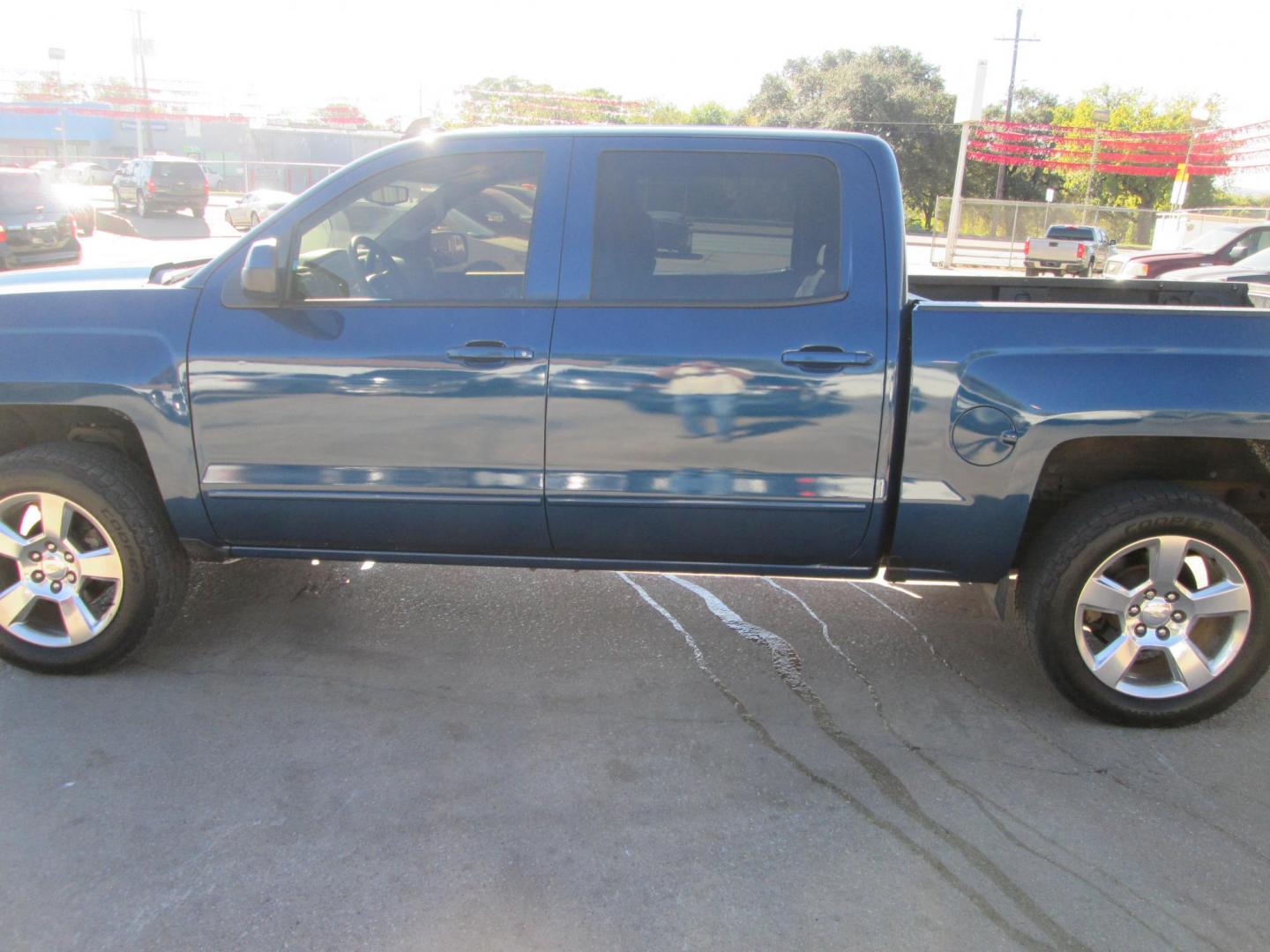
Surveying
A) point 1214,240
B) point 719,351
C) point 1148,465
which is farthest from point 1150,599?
point 1214,240

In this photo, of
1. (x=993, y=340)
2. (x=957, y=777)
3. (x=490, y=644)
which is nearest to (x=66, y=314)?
(x=490, y=644)

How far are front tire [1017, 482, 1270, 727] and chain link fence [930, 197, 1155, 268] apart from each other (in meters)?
28.2

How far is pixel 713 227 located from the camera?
3.37 meters

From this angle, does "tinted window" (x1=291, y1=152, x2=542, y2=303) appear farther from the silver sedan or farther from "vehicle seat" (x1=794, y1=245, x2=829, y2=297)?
the silver sedan

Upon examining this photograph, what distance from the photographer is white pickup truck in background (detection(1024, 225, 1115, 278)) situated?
2488 cm

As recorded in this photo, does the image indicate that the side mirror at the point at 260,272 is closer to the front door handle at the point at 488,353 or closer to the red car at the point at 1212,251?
the front door handle at the point at 488,353

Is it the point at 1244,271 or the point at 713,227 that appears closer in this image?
the point at 713,227

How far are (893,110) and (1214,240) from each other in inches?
1460

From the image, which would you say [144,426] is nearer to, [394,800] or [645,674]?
[394,800]

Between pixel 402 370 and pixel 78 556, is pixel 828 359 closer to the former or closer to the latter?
pixel 402 370

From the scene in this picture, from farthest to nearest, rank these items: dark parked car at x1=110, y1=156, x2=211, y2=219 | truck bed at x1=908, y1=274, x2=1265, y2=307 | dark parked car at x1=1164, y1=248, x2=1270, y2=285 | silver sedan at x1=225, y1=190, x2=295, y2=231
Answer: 1. silver sedan at x1=225, y1=190, x2=295, y2=231
2. dark parked car at x1=110, y1=156, x2=211, y2=219
3. dark parked car at x1=1164, y1=248, x2=1270, y2=285
4. truck bed at x1=908, y1=274, x2=1265, y2=307

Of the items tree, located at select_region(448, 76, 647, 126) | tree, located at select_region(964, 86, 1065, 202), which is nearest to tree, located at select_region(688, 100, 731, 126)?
→ tree, located at select_region(448, 76, 647, 126)

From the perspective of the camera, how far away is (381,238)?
11.9 feet

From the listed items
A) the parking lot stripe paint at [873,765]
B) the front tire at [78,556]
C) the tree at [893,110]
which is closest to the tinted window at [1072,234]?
the tree at [893,110]
